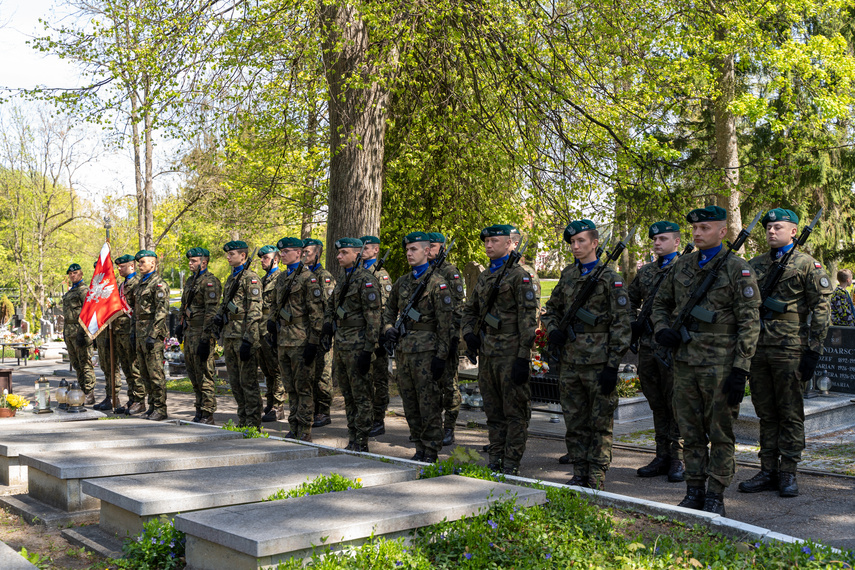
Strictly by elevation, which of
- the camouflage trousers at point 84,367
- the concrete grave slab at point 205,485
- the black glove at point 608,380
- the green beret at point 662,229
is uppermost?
the green beret at point 662,229

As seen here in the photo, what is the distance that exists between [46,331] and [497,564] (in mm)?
32103

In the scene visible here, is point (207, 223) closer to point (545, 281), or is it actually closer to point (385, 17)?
point (385, 17)

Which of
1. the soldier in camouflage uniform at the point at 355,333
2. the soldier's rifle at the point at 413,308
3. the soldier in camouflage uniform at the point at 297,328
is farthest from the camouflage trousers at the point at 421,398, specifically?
the soldier in camouflage uniform at the point at 297,328

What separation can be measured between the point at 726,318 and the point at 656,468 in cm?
232

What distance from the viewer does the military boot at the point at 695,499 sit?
19.9ft

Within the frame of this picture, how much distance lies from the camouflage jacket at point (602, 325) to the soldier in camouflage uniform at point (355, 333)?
252cm

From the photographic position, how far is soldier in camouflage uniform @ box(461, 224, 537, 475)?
718cm

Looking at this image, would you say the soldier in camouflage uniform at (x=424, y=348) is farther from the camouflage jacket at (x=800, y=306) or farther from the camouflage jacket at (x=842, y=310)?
the camouflage jacket at (x=842, y=310)

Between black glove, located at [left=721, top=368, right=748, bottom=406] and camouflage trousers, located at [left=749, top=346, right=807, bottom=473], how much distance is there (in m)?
1.38

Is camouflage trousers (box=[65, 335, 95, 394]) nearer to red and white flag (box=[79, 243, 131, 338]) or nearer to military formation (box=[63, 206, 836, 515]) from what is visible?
red and white flag (box=[79, 243, 131, 338])

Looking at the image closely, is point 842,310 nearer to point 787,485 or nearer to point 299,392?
point 787,485

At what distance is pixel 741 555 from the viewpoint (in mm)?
4660

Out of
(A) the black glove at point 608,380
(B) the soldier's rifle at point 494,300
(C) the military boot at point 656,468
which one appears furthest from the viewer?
(C) the military boot at point 656,468

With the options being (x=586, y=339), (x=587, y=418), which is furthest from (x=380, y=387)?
(x=586, y=339)
